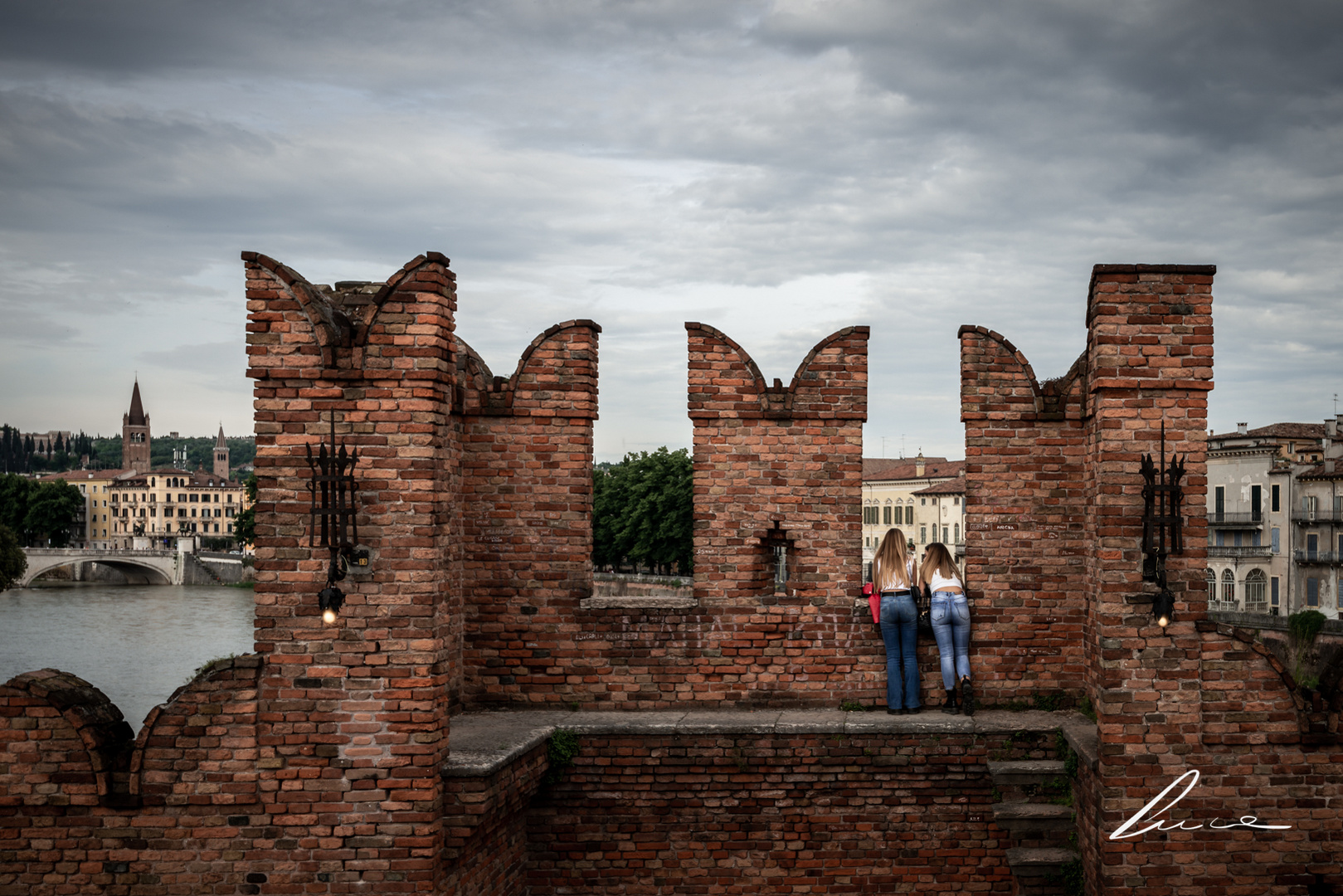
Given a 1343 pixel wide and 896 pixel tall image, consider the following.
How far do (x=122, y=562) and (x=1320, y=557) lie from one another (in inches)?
3092

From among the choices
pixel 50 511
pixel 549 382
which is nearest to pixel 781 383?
pixel 549 382

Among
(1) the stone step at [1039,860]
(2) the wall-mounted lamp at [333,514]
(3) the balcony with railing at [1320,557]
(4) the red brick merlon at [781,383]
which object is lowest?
(3) the balcony with railing at [1320,557]

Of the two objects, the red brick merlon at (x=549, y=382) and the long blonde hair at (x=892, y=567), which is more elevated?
the red brick merlon at (x=549, y=382)

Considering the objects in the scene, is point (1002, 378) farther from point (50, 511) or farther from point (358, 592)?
point (50, 511)

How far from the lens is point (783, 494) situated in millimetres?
7723

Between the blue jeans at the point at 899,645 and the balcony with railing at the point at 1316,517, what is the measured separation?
51.3 m

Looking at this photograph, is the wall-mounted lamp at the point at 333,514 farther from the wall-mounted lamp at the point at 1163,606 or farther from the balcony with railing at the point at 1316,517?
the balcony with railing at the point at 1316,517

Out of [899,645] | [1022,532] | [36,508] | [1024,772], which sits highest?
[1022,532]

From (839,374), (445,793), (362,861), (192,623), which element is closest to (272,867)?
(362,861)

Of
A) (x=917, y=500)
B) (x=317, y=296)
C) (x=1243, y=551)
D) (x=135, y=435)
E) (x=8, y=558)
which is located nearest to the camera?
(x=317, y=296)

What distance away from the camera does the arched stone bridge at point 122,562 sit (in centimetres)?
7312

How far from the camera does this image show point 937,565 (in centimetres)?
771

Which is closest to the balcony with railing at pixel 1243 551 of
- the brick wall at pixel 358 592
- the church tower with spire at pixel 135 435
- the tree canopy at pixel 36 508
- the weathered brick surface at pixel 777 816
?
the weathered brick surface at pixel 777 816
